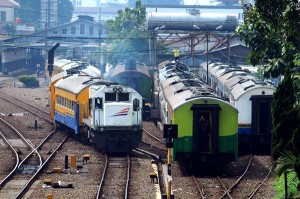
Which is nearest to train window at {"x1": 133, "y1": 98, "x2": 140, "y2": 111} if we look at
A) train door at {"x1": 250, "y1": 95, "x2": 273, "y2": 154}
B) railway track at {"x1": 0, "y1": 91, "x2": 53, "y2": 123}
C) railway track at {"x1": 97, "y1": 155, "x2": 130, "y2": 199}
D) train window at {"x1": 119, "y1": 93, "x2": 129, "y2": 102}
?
train window at {"x1": 119, "y1": 93, "x2": 129, "y2": 102}

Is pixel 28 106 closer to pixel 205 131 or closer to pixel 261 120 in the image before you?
pixel 261 120

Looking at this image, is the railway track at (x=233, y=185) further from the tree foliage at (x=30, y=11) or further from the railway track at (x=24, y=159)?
the tree foliage at (x=30, y=11)

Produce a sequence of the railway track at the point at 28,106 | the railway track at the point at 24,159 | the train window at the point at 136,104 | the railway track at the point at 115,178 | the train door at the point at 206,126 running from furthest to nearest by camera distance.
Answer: the railway track at the point at 28,106, the train window at the point at 136,104, the train door at the point at 206,126, the railway track at the point at 24,159, the railway track at the point at 115,178

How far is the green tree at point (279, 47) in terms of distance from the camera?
1597cm

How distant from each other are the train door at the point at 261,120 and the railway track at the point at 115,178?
13.6 feet

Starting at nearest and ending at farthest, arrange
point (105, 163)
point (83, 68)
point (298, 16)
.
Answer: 1. point (298, 16)
2. point (105, 163)
3. point (83, 68)

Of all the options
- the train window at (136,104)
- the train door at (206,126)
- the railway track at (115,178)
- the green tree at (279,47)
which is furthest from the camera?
the train window at (136,104)

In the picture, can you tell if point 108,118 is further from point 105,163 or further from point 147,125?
point 147,125

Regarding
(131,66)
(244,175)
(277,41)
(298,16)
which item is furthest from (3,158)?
(131,66)

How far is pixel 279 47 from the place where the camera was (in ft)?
63.2

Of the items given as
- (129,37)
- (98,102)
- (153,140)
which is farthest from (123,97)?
(129,37)

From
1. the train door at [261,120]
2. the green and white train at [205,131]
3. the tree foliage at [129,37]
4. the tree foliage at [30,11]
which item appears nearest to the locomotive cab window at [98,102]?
the green and white train at [205,131]

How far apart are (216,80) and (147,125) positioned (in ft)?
13.2

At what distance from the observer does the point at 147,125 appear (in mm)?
36844
